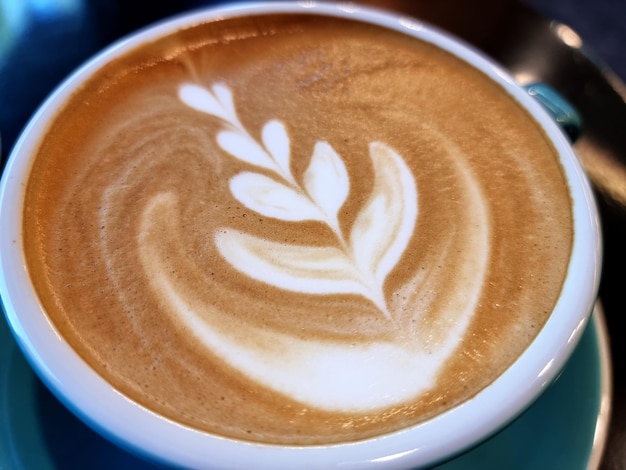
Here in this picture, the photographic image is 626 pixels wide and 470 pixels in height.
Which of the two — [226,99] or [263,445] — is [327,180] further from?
[263,445]

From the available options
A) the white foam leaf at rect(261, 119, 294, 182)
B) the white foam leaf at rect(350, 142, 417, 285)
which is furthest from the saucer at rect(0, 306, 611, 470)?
the white foam leaf at rect(261, 119, 294, 182)

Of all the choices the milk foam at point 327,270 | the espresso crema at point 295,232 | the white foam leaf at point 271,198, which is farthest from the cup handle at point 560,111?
the white foam leaf at point 271,198

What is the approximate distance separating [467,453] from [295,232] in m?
0.44

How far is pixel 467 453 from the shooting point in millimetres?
954

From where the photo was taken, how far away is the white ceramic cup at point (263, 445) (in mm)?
738

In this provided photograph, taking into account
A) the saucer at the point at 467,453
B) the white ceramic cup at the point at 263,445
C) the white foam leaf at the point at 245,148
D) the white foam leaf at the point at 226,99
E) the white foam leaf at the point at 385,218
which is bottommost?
the saucer at the point at 467,453

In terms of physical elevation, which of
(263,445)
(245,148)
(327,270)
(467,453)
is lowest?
(467,453)

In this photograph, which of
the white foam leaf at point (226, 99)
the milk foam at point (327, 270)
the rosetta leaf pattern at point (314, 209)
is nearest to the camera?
the milk foam at point (327, 270)

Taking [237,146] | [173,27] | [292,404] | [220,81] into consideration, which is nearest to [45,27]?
[173,27]

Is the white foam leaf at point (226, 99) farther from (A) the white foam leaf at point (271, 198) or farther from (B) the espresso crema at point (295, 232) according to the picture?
(A) the white foam leaf at point (271, 198)

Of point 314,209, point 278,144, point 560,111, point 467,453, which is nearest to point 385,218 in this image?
point 314,209

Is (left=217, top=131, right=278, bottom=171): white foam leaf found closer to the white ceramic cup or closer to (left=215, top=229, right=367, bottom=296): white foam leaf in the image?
(left=215, top=229, right=367, bottom=296): white foam leaf

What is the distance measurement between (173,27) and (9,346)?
0.74 metres

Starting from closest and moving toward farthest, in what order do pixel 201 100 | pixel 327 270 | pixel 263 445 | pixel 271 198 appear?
1. pixel 263 445
2. pixel 327 270
3. pixel 271 198
4. pixel 201 100
